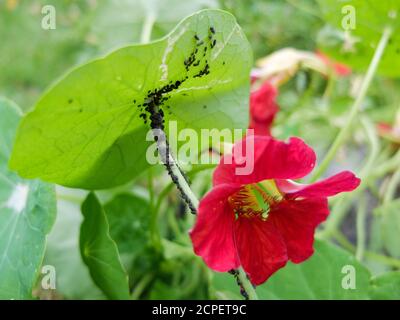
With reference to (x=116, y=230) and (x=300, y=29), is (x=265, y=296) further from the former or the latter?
(x=300, y=29)

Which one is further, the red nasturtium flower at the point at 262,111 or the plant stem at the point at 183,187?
the red nasturtium flower at the point at 262,111

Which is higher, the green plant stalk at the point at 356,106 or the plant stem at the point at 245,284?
the green plant stalk at the point at 356,106

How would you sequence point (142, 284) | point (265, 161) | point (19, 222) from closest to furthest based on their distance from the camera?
point (265, 161)
point (19, 222)
point (142, 284)

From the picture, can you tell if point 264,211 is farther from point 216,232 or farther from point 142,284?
point 142,284

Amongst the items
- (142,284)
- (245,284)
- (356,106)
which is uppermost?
(356,106)

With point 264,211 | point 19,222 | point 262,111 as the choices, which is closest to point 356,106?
point 262,111

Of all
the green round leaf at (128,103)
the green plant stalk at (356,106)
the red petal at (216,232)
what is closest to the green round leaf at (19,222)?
the green round leaf at (128,103)

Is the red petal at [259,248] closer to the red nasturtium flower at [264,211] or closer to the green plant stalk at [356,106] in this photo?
the red nasturtium flower at [264,211]

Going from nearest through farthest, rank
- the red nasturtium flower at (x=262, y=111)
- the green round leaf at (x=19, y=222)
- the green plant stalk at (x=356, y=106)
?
the green round leaf at (x=19, y=222) → the green plant stalk at (x=356, y=106) → the red nasturtium flower at (x=262, y=111)
